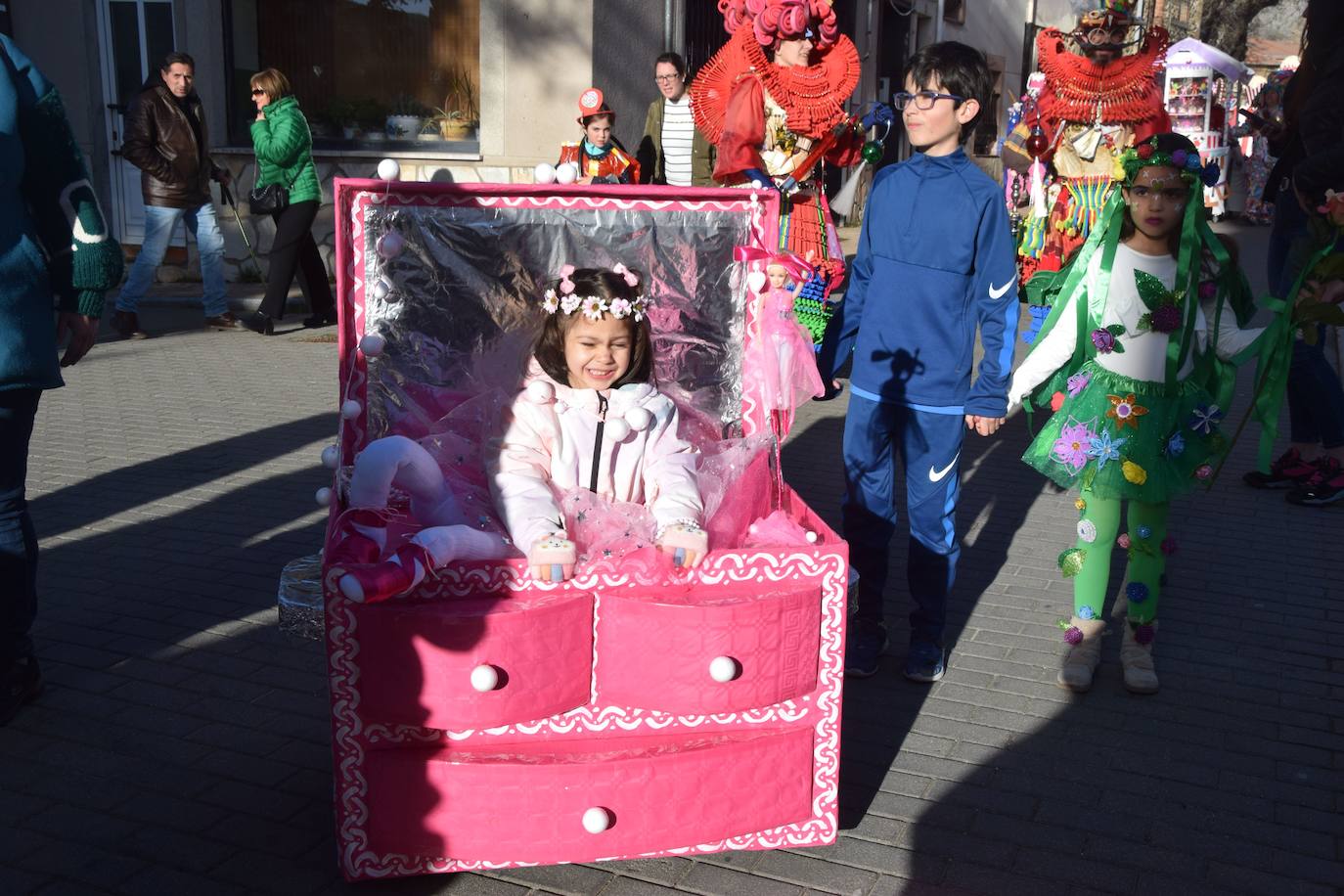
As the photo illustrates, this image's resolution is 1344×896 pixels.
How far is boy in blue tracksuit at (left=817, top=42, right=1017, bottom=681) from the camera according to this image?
3709mm

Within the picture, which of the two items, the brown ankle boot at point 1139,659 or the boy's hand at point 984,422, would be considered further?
the brown ankle boot at point 1139,659

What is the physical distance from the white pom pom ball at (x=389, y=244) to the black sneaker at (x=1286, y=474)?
4.83 m

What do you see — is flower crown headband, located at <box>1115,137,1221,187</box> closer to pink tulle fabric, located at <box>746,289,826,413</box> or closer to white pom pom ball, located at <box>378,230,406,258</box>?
pink tulle fabric, located at <box>746,289,826,413</box>

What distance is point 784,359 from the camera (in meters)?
3.33

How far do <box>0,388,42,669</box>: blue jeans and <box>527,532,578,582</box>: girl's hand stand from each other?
5.56 feet

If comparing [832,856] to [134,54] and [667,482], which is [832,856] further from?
[134,54]

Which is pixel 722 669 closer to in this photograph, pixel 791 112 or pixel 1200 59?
pixel 791 112

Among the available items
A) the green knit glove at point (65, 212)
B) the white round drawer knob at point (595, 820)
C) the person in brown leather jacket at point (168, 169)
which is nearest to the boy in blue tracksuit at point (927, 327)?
the white round drawer knob at point (595, 820)

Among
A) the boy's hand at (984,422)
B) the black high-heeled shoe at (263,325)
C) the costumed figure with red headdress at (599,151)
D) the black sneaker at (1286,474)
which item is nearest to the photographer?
the boy's hand at (984,422)

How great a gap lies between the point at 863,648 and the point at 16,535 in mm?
2560

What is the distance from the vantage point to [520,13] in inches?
443

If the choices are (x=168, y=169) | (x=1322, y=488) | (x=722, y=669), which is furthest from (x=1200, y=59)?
(x=722, y=669)

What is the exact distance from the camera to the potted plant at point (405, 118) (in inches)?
481

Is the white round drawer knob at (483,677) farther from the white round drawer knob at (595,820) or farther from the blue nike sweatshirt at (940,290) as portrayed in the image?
the blue nike sweatshirt at (940,290)
